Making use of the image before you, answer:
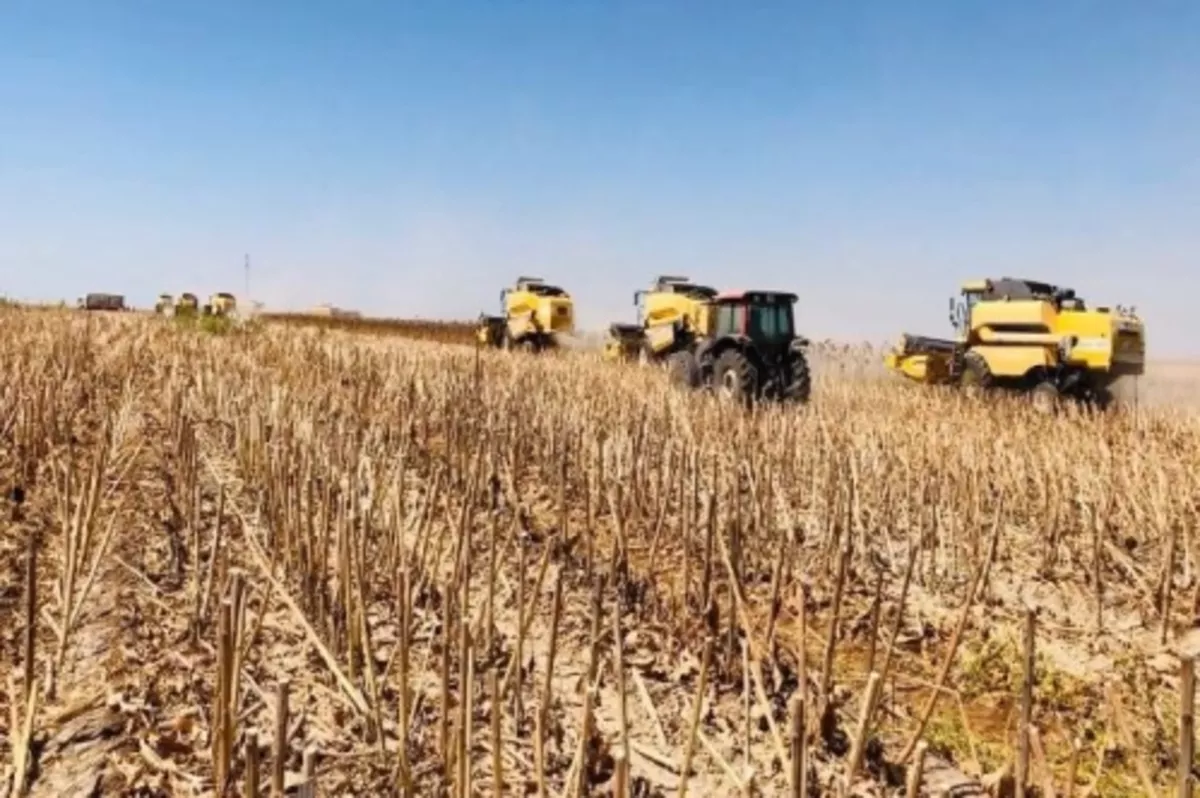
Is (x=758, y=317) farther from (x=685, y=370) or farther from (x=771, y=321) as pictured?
(x=685, y=370)

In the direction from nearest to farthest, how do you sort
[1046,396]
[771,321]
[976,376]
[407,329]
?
[771,321] < [1046,396] < [976,376] < [407,329]

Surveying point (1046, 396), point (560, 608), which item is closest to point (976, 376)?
point (1046, 396)

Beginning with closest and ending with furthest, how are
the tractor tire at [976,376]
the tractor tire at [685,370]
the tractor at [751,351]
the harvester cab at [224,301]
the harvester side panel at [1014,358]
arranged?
the tractor at [751,351] → the tractor tire at [685,370] → the harvester side panel at [1014,358] → the tractor tire at [976,376] → the harvester cab at [224,301]

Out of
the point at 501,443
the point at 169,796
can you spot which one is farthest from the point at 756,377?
the point at 169,796

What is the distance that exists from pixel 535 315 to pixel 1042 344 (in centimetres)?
1104

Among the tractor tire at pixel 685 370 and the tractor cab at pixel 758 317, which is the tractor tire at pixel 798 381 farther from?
the tractor tire at pixel 685 370

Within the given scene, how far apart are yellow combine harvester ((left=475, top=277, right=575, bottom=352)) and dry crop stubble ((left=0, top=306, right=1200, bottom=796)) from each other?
12772 millimetres

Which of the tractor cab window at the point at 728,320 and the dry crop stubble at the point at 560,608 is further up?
the tractor cab window at the point at 728,320

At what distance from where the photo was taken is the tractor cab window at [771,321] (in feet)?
42.3

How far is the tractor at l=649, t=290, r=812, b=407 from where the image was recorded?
12.6 metres

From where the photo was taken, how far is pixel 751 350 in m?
12.9

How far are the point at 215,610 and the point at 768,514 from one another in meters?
2.91

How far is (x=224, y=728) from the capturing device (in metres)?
2.37

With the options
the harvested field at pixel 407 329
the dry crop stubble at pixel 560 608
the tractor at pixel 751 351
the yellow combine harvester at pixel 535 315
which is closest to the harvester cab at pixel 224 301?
the harvested field at pixel 407 329
